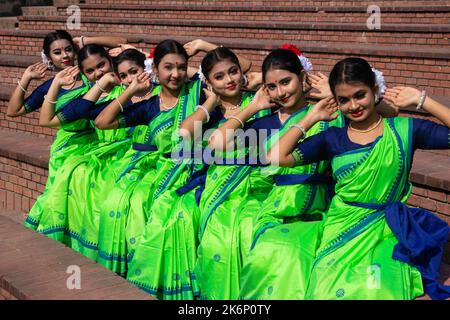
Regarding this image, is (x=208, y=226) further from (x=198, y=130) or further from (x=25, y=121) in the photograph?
(x=25, y=121)

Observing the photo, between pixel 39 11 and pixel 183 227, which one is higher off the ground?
pixel 39 11

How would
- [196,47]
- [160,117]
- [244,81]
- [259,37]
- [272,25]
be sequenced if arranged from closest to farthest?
[244,81]
[160,117]
[196,47]
[272,25]
[259,37]

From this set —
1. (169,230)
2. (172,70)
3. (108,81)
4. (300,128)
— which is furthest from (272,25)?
(300,128)

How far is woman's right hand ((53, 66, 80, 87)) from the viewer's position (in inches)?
228

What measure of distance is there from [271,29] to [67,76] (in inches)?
183

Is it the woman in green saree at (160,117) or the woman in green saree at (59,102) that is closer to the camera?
the woman in green saree at (160,117)

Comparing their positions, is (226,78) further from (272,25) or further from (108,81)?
(272,25)

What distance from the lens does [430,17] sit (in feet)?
30.1

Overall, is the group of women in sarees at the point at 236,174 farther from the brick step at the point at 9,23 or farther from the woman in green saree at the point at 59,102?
the brick step at the point at 9,23

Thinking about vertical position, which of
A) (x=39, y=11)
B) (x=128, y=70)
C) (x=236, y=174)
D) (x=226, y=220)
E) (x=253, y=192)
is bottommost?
(x=226, y=220)

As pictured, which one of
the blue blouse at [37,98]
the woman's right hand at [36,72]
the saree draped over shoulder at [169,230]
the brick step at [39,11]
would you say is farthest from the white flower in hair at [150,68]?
the brick step at [39,11]

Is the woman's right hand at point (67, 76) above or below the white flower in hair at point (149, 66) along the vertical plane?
below

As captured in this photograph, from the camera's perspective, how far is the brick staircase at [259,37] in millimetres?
7211

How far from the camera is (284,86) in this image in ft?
14.7
